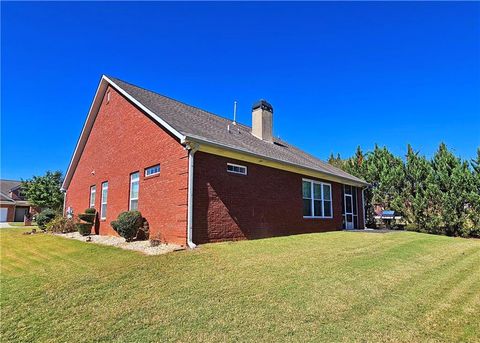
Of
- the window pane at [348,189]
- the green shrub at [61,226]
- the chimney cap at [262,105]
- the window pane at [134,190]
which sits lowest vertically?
the green shrub at [61,226]

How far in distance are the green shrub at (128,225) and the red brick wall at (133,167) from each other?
0.46 meters

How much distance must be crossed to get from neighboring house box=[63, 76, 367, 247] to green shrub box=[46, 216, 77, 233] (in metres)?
1.28

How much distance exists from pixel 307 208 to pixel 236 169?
17.4 feet

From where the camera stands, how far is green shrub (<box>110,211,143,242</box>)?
10.5 m

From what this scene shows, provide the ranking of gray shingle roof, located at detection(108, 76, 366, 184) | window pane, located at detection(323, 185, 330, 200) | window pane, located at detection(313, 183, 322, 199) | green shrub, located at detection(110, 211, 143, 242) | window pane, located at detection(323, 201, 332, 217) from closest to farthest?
gray shingle roof, located at detection(108, 76, 366, 184) → green shrub, located at detection(110, 211, 143, 242) → window pane, located at detection(313, 183, 322, 199) → window pane, located at detection(323, 201, 332, 217) → window pane, located at detection(323, 185, 330, 200)

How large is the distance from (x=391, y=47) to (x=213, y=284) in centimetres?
1285

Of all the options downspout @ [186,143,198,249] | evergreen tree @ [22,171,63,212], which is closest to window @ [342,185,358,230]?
downspout @ [186,143,198,249]

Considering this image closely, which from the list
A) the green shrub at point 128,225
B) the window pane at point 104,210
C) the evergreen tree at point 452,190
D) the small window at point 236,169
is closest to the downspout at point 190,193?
the small window at point 236,169

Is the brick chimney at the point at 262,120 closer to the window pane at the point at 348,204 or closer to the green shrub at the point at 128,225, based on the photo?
the window pane at the point at 348,204

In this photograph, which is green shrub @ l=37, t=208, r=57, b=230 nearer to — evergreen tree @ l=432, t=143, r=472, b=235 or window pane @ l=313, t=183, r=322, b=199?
window pane @ l=313, t=183, r=322, b=199

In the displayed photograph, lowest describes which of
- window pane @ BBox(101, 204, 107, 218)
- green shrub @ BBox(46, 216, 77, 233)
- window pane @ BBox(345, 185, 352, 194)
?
green shrub @ BBox(46, 216, 77, 233)

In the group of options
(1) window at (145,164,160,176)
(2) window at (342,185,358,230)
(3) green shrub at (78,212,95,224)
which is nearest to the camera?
(1) window at (145,164,160,176)

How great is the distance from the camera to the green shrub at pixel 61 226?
54.7ft

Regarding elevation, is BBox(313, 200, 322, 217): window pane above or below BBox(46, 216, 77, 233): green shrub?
above
